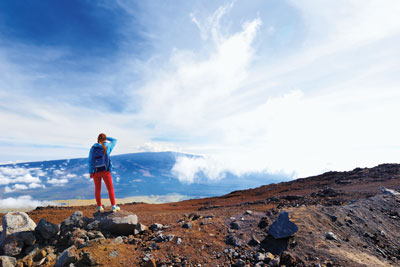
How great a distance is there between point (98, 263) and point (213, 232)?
2860 mm

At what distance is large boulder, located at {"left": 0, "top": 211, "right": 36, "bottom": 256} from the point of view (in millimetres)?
5102

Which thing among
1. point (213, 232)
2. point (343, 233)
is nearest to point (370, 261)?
point (343, 233)

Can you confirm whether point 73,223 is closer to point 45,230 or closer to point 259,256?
point 45,230

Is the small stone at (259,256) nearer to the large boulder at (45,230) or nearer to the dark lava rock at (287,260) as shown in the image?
the dark lava rock at (287,260)

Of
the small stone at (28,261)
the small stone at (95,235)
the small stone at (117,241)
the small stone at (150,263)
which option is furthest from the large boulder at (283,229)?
the small stone at (28,261)

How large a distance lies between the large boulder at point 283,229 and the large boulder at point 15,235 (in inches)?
257

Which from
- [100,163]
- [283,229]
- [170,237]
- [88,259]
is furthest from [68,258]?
[283,229]

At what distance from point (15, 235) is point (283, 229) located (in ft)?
23.5

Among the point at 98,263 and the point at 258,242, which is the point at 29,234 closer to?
the point at 98,263

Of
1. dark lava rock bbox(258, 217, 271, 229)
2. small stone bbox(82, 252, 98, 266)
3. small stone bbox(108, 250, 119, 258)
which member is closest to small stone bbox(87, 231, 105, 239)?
small stone bbox(108, 250, 119, 258)

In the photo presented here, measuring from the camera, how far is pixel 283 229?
5.17 m

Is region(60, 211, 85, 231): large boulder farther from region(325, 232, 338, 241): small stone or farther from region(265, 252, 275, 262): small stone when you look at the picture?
region(325, 232, 338, 241): small stone

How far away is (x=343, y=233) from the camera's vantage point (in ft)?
19.5

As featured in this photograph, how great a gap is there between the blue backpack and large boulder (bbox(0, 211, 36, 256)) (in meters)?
2.33
